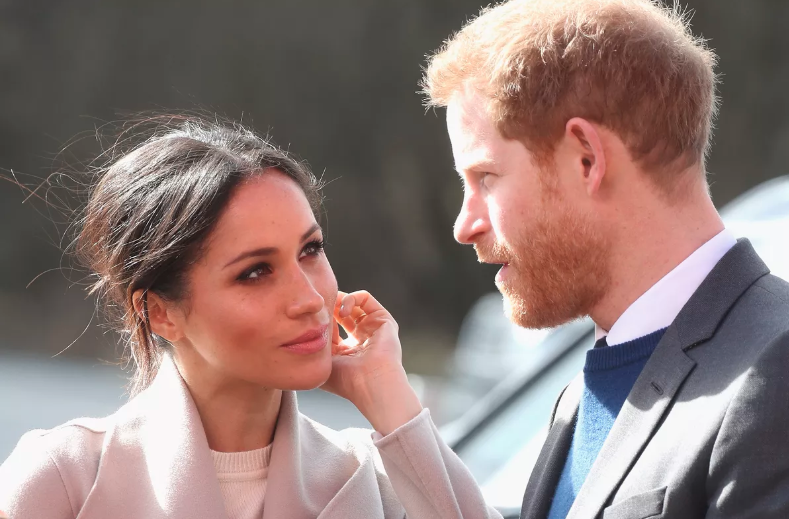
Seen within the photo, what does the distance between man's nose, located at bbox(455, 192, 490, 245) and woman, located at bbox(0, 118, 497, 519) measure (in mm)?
361

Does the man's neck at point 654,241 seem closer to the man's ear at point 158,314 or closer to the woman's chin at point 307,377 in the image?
the woman's chin at point 307,377

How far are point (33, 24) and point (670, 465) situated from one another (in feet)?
49.2

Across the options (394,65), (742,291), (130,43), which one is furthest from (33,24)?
(742,291)

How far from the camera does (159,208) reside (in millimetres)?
2521

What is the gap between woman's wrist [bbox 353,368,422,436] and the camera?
8.57 feet

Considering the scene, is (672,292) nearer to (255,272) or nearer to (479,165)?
(479,165)

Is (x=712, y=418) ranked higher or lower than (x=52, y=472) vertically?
lower

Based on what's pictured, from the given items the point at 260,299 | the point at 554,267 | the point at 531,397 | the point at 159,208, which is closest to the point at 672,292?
the point at 554,267

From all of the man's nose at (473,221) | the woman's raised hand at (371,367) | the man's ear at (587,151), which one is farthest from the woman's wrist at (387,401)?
the man's ear at (587,151)

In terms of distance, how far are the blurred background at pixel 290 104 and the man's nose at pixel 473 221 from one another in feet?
38.7

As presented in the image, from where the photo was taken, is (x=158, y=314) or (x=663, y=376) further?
(x=158, y=314)

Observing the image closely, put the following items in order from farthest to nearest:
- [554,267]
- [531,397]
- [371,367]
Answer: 1. [531,397]
2. [371,367]
3. [554,267]

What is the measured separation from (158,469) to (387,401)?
0.59 meters

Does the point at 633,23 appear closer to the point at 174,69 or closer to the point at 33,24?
the point at 174,69
